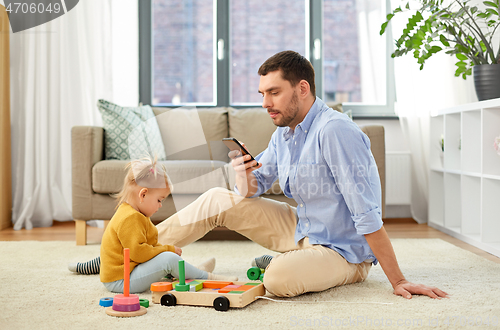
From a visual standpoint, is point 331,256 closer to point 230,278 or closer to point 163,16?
point 230,278

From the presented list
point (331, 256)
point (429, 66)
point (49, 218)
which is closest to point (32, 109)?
point (49, 218)

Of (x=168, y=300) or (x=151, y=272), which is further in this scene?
(x=151, y=272)

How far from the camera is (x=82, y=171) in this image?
2.23 metres

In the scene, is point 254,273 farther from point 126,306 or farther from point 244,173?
point 126,306

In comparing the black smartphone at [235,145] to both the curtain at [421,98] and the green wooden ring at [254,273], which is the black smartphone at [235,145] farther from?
the curtain at [421,98]

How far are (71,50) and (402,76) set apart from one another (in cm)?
219

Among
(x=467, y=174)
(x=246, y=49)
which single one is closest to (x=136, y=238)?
(x=467, y=174)

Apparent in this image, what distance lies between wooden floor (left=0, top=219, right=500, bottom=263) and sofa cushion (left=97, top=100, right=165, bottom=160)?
48 centimetres

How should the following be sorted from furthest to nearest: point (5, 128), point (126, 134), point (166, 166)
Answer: point (5, 128) < point (126, 134) < point (166, 166)

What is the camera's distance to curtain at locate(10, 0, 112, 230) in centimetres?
295

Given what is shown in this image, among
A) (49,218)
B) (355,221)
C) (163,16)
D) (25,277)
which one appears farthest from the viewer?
(163,16)

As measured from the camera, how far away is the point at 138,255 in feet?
4.38

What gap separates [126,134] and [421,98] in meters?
1.87

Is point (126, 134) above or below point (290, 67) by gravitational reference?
below
